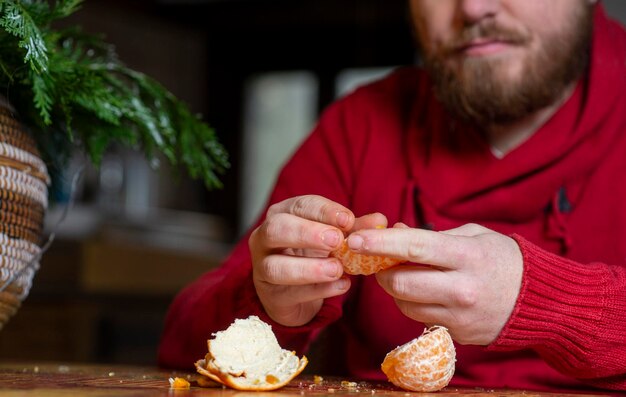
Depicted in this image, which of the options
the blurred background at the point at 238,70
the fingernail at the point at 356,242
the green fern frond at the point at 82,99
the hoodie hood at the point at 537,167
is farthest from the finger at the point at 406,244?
the blurred background at the point at 238,70

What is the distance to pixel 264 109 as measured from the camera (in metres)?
6.07

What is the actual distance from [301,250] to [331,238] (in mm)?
140

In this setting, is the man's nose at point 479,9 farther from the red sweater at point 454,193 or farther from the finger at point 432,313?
the finger at point 432,313

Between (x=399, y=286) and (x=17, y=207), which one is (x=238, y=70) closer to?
(x=17, y=207)

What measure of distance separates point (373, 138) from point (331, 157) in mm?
84

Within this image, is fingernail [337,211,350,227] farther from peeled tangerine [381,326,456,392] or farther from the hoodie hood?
the hoodie hood

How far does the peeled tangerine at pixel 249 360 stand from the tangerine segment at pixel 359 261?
0.11 m

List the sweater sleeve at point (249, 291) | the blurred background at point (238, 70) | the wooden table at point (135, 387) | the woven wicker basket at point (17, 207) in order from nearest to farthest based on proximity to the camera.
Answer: the wooden table at point (135, 387) < the woven wicker basket at point (17, 207) < the sweater sleeve at point (249, 291) < the blurred background at point (238, 70)

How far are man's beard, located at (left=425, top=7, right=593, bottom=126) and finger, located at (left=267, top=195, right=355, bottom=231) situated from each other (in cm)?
52

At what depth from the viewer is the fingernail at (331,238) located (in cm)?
85

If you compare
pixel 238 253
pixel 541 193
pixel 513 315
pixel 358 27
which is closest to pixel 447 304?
pixel 513 315

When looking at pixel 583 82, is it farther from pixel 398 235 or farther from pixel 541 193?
pixel 398 235

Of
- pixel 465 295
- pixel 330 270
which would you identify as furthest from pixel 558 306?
pixel 330 270

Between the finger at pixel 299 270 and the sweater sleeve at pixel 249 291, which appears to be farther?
the sweater sleeve at pixel 249 291
